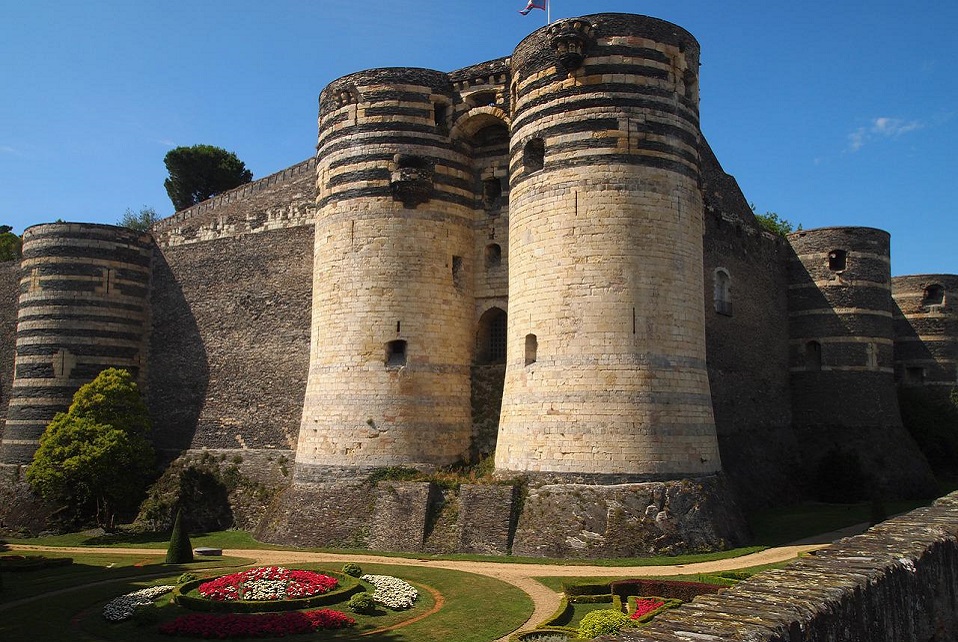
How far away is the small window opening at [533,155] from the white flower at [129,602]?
1467 cm

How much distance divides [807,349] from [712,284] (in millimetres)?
8994

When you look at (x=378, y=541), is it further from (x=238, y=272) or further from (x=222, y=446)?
(x=238, y=272)

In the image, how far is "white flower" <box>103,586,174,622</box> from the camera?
1636 centimetres

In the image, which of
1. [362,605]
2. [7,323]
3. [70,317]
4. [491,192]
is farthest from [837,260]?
[7,323]

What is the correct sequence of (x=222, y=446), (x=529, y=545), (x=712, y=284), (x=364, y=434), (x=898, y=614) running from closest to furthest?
(x=898, y=614)
(x=529, y=545)
(x=364, y=434)
(x=712, y=284)
(x=222, y=446)

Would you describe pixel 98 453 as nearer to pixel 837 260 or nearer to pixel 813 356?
pixel 813 356

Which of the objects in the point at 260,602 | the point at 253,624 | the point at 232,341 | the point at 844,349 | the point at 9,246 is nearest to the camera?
the point at 253,624

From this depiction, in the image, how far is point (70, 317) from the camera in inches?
1358

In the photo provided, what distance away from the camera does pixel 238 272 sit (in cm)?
3369

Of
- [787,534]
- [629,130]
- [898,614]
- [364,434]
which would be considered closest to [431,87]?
[629,130]

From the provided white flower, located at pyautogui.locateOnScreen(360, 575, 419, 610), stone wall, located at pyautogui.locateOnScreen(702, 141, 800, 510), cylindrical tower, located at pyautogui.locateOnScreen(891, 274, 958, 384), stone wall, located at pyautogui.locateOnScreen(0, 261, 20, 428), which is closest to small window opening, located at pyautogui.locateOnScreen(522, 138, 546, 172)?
stone wall, located at pyautogui.locateOnScreen(702, 141, 800, 510)

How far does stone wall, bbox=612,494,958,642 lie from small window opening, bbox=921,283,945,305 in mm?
35978

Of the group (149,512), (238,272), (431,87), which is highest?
(431,87)

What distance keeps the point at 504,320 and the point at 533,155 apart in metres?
5.99
